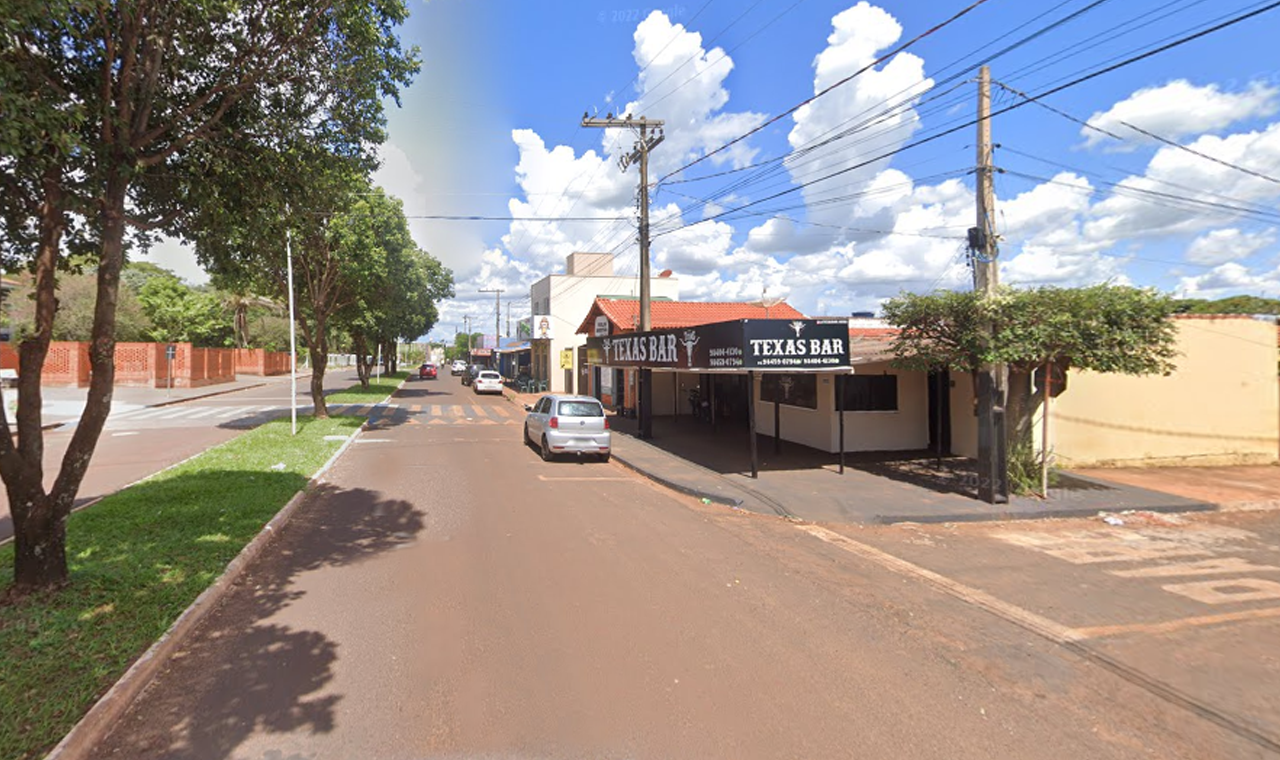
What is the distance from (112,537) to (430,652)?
494 centimetres

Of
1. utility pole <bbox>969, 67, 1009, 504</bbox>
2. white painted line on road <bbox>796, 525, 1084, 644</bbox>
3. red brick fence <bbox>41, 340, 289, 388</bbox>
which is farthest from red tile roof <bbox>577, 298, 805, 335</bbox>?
red brick fence <bbox>41, 340, 289, 388</bbox>

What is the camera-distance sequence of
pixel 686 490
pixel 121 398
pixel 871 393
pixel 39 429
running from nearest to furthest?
pixel 39 429 → pixel 686 490 → pixel 871 393 → pixel 121 398

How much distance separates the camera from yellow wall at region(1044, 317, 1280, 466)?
13.9m

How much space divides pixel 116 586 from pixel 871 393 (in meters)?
14.2

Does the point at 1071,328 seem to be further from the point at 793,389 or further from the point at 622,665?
the point at 622,665

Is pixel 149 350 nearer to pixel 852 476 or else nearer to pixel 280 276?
pixel 280 276

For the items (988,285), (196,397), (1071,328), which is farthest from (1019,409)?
(196,397)

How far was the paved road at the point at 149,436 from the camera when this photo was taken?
447 inches

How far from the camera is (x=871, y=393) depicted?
607 inches

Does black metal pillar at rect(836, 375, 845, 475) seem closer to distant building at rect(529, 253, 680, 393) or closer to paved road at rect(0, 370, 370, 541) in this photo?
paved road at rect(0, 370, 370, 541)

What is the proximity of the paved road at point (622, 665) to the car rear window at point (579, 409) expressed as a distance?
22.0 ft

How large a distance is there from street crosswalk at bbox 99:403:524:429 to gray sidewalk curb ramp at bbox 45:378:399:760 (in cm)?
1723

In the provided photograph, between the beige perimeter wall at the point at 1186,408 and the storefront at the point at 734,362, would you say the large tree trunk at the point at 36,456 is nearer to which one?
the storefront at the point at 734,362

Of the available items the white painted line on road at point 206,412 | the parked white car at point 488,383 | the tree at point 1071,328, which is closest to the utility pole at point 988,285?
the tree at point 1071,328
